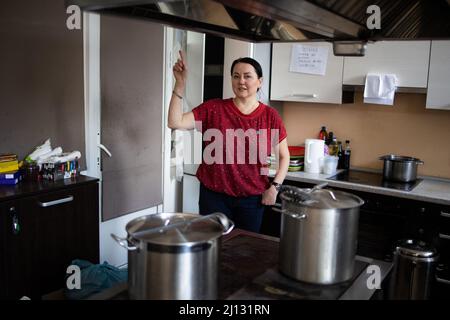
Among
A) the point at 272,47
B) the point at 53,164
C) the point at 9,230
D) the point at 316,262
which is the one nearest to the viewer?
the point at 316,262

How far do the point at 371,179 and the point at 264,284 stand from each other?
1.94 metres

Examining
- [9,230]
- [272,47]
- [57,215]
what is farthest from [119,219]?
[272,47]

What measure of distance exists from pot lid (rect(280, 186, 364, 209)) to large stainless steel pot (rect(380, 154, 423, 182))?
1.69 metres

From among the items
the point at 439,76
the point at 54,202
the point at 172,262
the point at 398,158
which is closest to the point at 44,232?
the point at 54,202

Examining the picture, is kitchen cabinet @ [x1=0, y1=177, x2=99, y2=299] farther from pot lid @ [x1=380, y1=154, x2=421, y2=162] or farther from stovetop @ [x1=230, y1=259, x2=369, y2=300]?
pot lid @ [x1=380, y1=154, x2=421, y2=162]

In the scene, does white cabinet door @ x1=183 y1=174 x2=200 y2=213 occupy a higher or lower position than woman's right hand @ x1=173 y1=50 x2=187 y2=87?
lower

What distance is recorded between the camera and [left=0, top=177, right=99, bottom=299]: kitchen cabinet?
2.06 m

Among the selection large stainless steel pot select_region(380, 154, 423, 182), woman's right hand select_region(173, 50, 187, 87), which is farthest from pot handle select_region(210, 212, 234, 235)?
large stainless steel pot select_region(380, 154, 423, 182)

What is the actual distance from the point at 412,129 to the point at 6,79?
2.51 m

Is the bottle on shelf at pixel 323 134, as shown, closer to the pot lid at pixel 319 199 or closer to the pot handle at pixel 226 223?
the pot lid at pixel 319 199

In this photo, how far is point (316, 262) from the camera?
1.18m

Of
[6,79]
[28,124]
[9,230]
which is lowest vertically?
[9,230]

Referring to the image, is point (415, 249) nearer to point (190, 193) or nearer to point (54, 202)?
point (190, 193)

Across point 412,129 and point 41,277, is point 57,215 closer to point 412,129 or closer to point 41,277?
point 41,277
